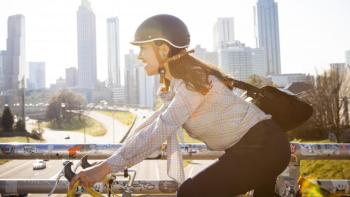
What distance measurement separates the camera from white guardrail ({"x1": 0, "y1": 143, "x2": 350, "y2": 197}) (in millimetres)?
3508

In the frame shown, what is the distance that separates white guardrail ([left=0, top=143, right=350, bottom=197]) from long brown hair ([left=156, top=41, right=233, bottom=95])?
4.31 ft

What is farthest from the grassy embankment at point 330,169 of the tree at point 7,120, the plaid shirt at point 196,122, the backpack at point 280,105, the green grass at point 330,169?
the tree at point 7,120

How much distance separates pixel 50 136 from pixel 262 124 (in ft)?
331

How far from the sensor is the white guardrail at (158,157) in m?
3.51

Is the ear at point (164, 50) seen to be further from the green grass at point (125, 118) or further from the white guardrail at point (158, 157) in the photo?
the green grass at point (125, 118)

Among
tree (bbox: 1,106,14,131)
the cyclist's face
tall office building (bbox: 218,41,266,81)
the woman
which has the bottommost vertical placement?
tree (bbox: 1,106,14,131)

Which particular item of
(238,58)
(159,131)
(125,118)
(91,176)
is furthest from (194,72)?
(238,58)

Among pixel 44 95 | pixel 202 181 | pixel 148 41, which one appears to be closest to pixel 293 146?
pixel 202 181

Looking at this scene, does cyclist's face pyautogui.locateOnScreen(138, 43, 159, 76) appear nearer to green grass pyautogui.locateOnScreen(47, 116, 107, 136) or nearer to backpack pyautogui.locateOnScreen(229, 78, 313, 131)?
backpack pyautogui.locateOnScreen(229, 78, 313, 131)

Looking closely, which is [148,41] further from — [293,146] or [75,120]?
[75,120]

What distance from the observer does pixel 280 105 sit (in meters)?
2.48

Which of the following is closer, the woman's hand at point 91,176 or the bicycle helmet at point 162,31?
the woman's hand at point 91,176

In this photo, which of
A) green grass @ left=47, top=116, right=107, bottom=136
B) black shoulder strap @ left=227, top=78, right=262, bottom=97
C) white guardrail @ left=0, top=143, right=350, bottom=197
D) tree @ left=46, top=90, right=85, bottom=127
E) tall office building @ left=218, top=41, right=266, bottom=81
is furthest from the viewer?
tall office building @ left=218, top=41, right=266, bottom=81

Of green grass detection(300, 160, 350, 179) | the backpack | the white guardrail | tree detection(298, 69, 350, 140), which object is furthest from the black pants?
tree detection(298, 69, 350, 140)
